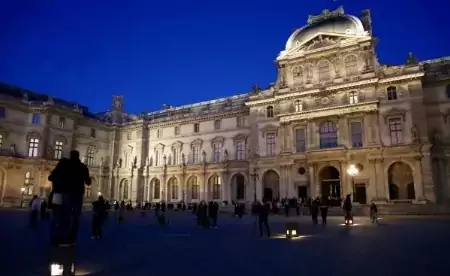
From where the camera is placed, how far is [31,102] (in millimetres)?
53281

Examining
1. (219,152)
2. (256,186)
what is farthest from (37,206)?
(219,152)

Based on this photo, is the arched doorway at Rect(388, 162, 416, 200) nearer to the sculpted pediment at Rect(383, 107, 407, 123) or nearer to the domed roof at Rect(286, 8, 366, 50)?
the sculpted pediment at Rect(383, 107, 407, 123)

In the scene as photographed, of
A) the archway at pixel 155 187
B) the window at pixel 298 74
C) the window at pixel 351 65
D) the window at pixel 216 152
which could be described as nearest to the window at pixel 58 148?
the archway at pixel 155 187

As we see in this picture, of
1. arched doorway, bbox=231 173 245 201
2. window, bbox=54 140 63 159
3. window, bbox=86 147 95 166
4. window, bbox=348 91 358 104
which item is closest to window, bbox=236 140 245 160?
arched doorway, bbox=231 173 245 201

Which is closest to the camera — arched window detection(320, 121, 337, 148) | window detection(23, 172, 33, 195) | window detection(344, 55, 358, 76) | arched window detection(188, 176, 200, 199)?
arched window detection(320, 121, 337, 148)

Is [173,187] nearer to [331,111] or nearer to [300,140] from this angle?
[300,140]

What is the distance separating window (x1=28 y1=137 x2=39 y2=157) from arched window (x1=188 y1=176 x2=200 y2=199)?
2484cm

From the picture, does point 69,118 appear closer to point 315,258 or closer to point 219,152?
point 219,152

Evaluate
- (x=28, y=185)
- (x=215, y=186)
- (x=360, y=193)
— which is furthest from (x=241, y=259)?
(x=28, y=185)

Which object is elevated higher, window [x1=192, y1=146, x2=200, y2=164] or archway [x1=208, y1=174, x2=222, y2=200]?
window [x1=192, y1=146, x2=200, y2=164]

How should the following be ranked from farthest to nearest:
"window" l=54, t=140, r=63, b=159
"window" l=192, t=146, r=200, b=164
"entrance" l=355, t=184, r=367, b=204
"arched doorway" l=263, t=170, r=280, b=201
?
"window" l=192, t=146, r=200, b=164 → "window" l=54, t=140, r=63, b=159 → "arched doorway" l=263, t=170, r=280, b=201 → "entrance" l=355, t=184, r=367, b=204

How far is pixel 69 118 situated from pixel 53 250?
186 ft

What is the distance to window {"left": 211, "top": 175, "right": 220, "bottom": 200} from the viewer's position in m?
53.5

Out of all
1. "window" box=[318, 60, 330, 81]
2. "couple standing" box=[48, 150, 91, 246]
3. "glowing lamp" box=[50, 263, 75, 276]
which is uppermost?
"window" box=[318, 60, 330, 81]
